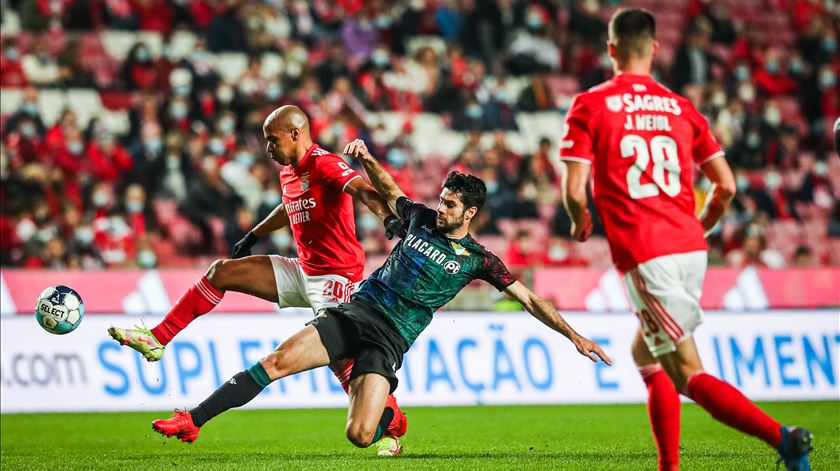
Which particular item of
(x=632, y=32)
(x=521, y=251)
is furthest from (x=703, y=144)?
(x=521, y=251)

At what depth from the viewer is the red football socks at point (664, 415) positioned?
6.13 meters

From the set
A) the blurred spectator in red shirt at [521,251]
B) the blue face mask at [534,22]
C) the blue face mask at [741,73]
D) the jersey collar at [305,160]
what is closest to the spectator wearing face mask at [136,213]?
the blurred spectator in red shirt at [521,251]

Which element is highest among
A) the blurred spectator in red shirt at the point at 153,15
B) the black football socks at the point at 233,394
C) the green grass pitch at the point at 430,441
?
the blurred spectator in red shirt at the point at 153,15

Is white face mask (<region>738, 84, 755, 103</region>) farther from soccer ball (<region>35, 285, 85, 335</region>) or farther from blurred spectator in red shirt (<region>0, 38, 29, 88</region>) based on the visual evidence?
soccer ball (<region>35, 285, 85, 335</region>)

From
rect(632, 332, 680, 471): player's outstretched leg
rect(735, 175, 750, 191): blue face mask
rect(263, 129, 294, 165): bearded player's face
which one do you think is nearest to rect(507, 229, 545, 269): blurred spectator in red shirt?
rect(735, 175, 750, 191): blue face mask

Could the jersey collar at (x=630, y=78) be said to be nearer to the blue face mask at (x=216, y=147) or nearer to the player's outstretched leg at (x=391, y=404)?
the player's outstretched leg at (x=391, y=404)

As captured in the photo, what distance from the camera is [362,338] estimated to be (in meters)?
7.31

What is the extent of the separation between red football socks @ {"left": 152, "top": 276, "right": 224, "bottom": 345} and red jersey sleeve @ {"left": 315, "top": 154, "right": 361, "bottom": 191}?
3.79ft

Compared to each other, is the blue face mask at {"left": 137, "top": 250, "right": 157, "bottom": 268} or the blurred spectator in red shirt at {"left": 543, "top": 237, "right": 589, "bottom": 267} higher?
the blue face mask at {"left": 137, "top": 250, "right": 157, "bottom": 268}

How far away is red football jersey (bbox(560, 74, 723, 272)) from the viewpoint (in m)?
5.84

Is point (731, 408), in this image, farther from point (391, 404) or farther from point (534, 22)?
point (534, 22)

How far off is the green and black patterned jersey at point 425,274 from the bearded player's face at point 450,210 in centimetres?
14

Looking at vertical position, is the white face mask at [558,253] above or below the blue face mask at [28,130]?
below

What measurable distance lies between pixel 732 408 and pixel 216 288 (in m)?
4.10
